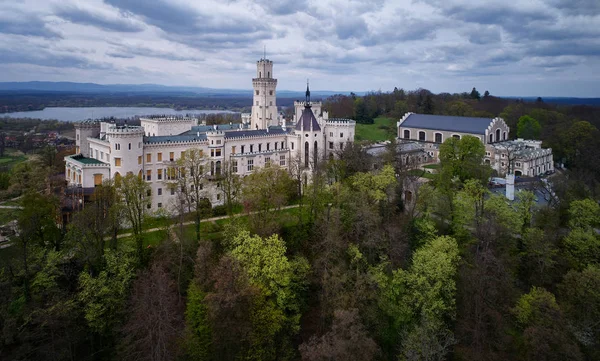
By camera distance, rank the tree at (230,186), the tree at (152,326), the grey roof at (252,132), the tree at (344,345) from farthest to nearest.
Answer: the grey roof at (252,132), the tree at (230,186), the tree at (152,326), the tree at (344,345)

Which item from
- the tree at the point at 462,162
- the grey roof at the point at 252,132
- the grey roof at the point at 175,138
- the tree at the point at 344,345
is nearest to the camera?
the tree at the point at 344,345

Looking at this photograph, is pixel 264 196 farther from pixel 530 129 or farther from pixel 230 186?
pixel 530 129

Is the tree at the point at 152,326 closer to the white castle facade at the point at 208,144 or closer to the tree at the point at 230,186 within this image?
the tree at the point at 230,186

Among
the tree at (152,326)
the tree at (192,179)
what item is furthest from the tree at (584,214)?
the tree at (152,326)

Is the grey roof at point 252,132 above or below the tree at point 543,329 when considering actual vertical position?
above

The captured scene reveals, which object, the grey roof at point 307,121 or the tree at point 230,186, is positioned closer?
the tree at point 230,186

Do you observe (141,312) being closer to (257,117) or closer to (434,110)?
(257,117)

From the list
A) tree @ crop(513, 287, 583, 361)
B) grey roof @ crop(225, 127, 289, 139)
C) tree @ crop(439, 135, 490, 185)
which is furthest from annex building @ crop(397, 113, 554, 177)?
tree @ crop(513, 287, 583, 361)
